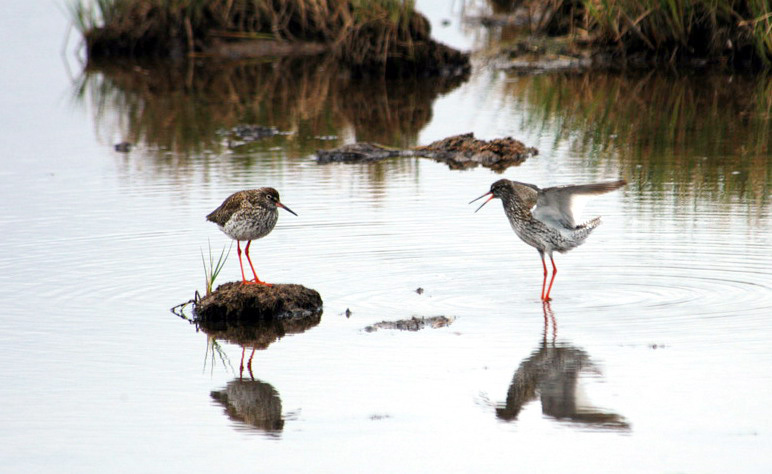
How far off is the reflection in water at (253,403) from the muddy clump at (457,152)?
8074mm

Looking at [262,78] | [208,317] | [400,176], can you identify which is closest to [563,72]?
[262,78]

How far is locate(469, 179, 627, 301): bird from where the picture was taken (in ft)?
32.1

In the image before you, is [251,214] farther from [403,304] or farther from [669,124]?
[669,124]

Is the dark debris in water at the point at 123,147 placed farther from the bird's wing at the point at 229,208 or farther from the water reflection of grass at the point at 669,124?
the bird's wing at the point at 229,208

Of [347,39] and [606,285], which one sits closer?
[606,285]

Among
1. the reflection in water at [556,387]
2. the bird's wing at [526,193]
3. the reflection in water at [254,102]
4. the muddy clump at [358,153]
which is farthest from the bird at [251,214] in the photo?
the reflection in water at [254,102]

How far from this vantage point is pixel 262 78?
80.7 feet

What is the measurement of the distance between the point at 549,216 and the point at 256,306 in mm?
2488

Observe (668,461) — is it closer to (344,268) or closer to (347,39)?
(344,268)

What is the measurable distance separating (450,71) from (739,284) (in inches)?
584

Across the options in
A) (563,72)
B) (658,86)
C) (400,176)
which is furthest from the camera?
(563,72)

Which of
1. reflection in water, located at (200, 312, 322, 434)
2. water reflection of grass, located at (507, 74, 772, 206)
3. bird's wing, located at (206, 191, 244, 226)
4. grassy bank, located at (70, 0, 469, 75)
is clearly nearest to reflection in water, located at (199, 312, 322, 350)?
reflection in water, located at (200, 312, 322, 434)

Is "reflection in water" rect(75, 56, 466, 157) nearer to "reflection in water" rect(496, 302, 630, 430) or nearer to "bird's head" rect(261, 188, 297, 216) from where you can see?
"bird's head" rect(261, 188, 297, 216)

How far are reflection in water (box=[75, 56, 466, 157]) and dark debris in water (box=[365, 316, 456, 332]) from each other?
26.0ft
